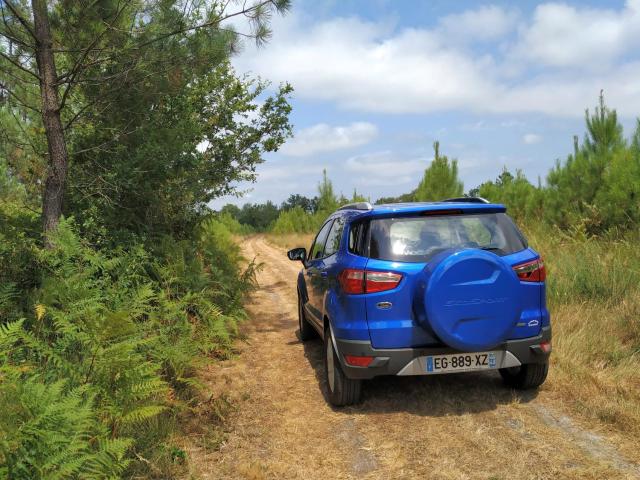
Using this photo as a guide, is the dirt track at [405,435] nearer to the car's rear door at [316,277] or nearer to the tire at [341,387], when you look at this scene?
the tire at [341,387]

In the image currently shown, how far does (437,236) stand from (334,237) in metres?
1.54

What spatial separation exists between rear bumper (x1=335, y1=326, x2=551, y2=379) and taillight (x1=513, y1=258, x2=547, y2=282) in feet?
1.48

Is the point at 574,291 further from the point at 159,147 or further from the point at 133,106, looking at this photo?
the point at 133,106

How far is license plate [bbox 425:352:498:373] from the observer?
4055mm

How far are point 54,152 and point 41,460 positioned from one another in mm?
4199

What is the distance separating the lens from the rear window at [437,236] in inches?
164

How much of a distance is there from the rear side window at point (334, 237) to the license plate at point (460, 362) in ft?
5.15

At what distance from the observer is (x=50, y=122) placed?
579cm

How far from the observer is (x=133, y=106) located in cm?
682

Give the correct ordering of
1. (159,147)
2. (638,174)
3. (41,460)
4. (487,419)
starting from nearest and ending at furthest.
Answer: (41,460) < (487,419) < (159,147) < (638,174)

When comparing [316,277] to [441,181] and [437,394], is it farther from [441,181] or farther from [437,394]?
[441,181]

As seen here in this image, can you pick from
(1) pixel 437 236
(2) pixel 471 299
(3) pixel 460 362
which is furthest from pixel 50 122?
(3) pixel 460 362

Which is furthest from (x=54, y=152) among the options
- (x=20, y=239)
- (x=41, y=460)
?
(x=41, y=460)

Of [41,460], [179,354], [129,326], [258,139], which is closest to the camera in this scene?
[41,460]
